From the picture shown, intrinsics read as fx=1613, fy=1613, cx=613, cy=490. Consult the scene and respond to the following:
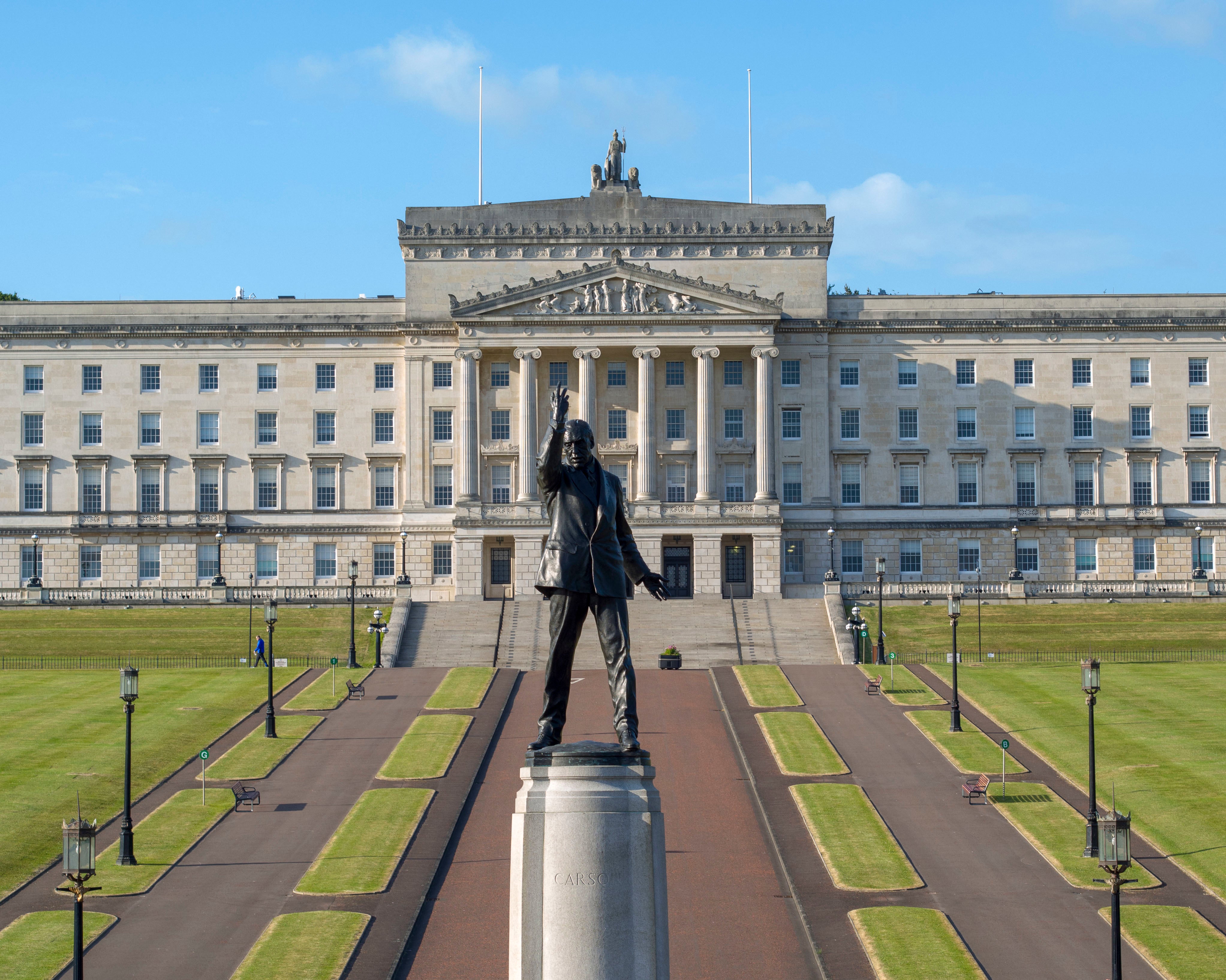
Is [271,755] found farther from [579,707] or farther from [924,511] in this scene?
[924,511]

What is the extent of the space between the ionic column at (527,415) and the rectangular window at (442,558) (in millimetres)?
5402

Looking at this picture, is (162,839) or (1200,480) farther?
(1200,480)

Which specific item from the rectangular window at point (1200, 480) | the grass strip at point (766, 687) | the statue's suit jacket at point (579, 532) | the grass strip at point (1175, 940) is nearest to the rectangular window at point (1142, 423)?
the rectangular window at point (1200, 480)

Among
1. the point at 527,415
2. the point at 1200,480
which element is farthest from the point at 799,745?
the point at 1200,480

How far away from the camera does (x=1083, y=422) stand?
10000 centimetres

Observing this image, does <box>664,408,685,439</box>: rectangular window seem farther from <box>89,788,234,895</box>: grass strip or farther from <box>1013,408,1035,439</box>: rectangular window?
<box>89,788,234,895</box>: grass strip

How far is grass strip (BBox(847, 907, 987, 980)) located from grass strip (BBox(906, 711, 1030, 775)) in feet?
47.8

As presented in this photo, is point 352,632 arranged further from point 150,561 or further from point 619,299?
point 150,561

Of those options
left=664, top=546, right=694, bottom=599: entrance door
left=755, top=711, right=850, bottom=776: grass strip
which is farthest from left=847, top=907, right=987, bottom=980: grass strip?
left=664, top=546, right=694, bottom=599: entrance door

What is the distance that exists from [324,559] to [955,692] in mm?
52340

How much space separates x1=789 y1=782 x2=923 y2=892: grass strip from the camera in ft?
127

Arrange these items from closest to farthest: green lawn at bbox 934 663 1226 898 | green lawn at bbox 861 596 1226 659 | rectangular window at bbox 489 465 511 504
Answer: green lawn at bbox 934 663 1226 898
green lawn at bbox 861 596 1226 659
rectangular window at bbox 489 465 511 504

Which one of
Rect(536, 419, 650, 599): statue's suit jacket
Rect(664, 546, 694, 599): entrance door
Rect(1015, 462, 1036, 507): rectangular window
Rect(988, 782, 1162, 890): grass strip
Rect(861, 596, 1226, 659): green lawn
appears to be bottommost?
Rect(988, 782, 1162, 890): grass strip

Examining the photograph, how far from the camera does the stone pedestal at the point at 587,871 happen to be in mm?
19719
